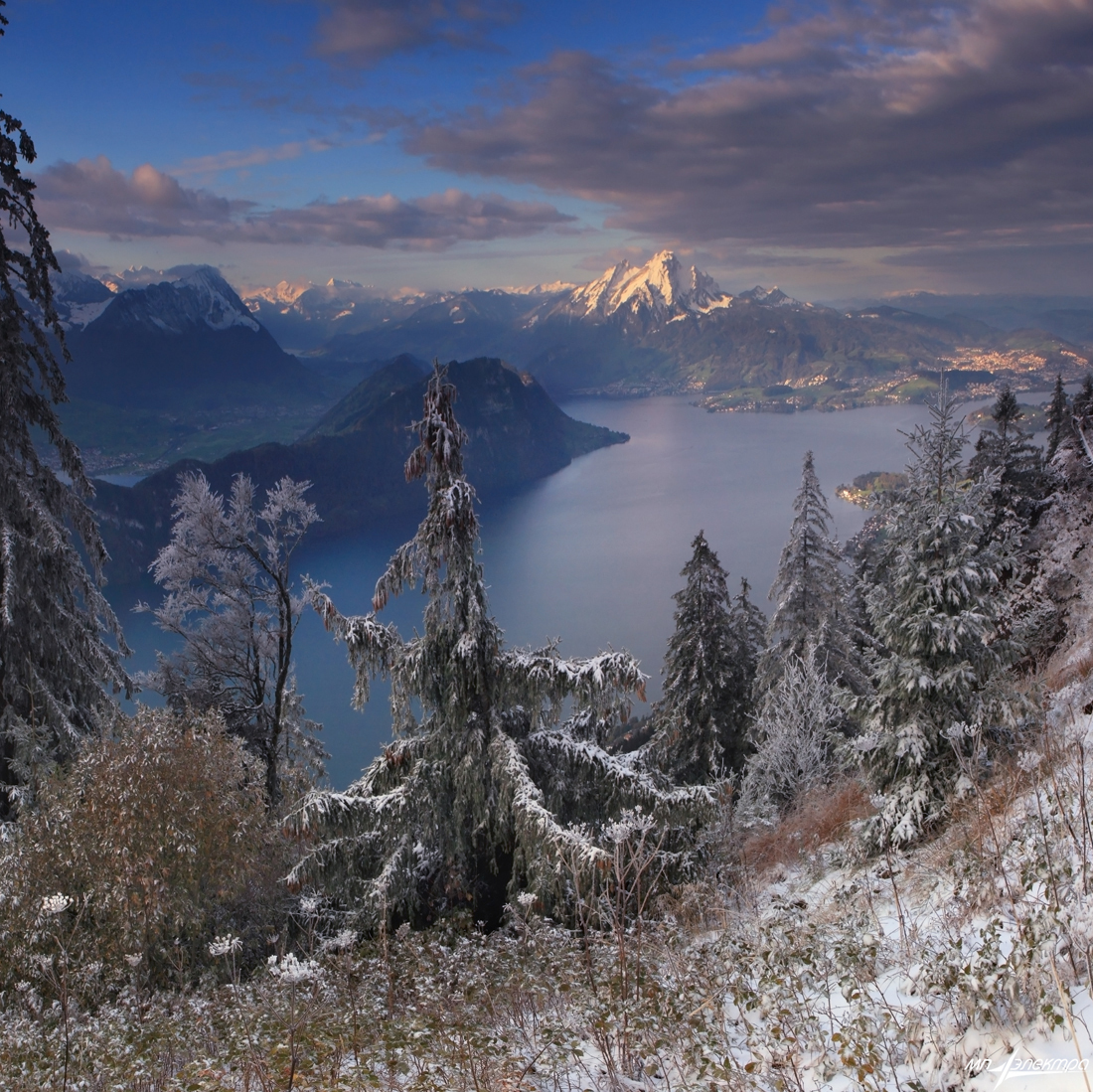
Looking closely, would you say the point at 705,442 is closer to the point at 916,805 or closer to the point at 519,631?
the point at 519,631

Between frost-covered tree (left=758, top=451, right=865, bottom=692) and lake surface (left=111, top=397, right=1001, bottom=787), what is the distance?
4243 millimetres

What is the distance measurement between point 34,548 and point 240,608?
4397 millimetres

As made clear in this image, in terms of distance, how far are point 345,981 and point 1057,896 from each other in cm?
500

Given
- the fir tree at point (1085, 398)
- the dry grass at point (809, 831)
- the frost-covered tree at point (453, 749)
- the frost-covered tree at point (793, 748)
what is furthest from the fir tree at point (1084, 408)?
the frost-covered tree at point (453, 749)

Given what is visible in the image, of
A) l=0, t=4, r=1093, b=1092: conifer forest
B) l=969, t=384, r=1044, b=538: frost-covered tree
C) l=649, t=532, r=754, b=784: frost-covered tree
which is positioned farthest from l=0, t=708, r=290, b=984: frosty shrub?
l=969, t=384, r=1044, b=538: frost-covered tree

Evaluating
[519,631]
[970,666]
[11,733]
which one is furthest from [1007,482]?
[519,631]

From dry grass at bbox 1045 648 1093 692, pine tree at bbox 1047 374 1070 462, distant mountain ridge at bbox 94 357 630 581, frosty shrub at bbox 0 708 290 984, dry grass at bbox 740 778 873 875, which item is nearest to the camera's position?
frosty shrub at bbox 0 708 290 984

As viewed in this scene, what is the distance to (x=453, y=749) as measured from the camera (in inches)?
331

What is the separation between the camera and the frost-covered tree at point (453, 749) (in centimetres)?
785

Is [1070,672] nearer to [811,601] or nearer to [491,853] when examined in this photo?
[491,853]

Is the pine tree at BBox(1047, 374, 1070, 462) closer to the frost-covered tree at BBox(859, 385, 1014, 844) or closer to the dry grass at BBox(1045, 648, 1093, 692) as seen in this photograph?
the dry grass at BBox(1045, 648, 1093, 692)

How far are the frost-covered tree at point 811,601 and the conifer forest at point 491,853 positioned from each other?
5992mm

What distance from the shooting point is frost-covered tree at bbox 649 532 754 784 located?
19375 millimetres

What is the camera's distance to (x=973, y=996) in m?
3.19
